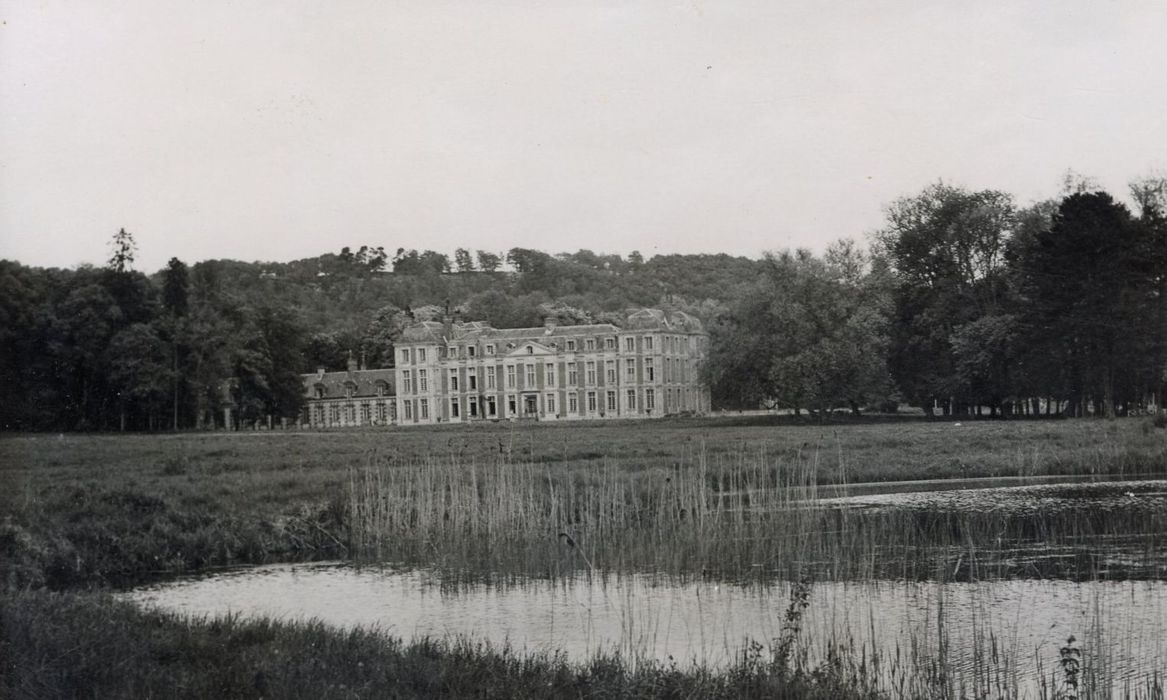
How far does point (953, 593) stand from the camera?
45.6 feet

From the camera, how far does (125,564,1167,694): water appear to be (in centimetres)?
1077

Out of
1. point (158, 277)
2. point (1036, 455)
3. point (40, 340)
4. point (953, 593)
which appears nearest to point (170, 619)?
point (953, 593)

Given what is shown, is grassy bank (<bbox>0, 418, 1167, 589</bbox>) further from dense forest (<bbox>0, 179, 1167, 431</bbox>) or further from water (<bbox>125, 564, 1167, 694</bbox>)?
dense forest (<bbox>0, 179, 1167, 431</bbox>)

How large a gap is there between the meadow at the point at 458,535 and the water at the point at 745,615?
0.68m

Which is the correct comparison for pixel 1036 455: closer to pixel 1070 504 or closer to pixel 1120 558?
pixel 1070 504

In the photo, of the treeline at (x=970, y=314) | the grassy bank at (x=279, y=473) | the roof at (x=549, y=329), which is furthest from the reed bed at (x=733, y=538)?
the roof at (x=549, y=329)

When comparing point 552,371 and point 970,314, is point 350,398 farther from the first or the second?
point 970,314

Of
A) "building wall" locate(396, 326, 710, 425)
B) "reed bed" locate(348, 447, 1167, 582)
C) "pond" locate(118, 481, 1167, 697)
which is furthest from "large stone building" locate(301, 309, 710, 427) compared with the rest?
"pond" locate(118, 481, 1167, 697)

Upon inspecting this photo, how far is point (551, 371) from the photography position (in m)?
90.4

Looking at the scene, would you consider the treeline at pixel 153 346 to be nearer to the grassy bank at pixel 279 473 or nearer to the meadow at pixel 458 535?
the grassy bank at pixel 279 473

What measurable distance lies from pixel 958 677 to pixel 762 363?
54846 millimetres

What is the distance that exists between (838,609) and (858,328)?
49601 mm

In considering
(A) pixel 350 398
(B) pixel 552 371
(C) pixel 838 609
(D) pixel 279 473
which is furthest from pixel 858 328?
(A) pixel 350 398

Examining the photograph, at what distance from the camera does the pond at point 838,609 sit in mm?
10672
